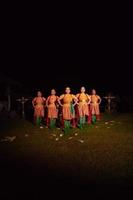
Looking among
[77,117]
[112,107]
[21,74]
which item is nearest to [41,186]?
[77,117]

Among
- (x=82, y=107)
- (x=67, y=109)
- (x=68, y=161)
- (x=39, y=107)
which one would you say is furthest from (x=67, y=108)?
(x=68, y=161)

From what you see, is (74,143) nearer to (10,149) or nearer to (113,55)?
(10,149)

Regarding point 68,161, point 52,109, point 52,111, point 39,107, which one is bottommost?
point 68,161

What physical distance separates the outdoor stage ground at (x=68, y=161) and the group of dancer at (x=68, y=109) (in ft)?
2.71

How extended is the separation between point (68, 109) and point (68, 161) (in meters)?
6.57

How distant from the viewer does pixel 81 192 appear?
8555mm

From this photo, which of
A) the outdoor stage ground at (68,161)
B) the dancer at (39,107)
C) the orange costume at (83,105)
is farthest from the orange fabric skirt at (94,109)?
the dancer at (39,107)

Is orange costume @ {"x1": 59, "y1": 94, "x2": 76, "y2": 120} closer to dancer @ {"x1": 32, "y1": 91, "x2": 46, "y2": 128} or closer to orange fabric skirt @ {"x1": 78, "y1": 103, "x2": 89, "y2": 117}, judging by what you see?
orange fabric skirt @ {"x1": 78, "y1": 103, "x2": 89, "y2": 117}

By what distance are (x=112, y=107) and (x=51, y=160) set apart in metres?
15.8

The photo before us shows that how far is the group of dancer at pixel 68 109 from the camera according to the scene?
18125 mm

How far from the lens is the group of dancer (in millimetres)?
18125

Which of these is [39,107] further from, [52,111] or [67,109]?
[67,109]

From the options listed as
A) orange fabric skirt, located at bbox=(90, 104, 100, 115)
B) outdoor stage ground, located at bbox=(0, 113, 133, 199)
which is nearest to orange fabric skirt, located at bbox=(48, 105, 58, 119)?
outdoor stage ground, located at bbox=(0, 113, 133, 199)

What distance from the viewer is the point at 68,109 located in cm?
1800
